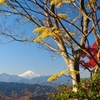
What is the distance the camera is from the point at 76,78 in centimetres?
902

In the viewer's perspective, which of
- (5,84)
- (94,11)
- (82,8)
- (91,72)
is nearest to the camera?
(94,11)

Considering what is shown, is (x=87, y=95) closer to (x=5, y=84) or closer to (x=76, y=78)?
(x=76, y=78)

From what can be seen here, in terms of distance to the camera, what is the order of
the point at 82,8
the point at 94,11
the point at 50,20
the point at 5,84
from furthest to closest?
1. the point at 5,84
2. the point at 50,20
3. the point at 82,8
4. the point at 94,11

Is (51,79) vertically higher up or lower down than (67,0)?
lower down

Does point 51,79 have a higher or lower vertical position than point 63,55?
lower

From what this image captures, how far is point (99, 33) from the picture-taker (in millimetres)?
7578

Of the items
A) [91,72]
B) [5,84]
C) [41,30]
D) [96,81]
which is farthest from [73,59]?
[5,84]

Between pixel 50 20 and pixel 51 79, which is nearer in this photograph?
pixel 51 79

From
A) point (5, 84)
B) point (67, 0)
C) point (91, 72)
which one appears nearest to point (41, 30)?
point (67, 0)

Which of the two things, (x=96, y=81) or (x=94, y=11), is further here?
(x=94, y=11)

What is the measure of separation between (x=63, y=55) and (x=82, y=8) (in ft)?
6.30

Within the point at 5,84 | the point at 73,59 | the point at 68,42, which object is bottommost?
the point at 73,59

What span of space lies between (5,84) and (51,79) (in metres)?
181

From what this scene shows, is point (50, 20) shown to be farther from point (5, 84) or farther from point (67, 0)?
point (5, 84)
